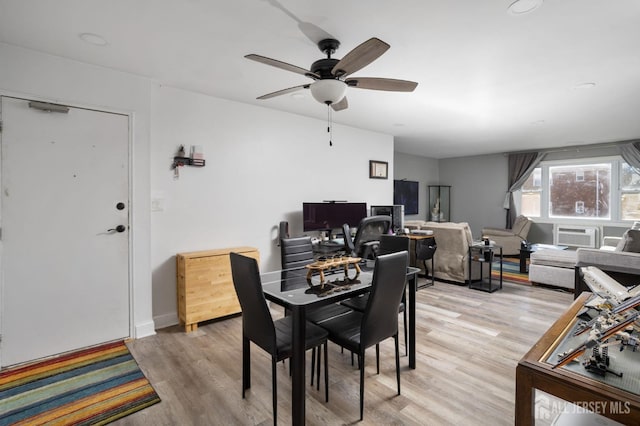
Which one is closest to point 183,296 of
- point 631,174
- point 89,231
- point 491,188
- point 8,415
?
point 89,231

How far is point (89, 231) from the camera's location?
2826mm

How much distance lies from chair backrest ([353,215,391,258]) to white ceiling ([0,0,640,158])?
150 centimetres

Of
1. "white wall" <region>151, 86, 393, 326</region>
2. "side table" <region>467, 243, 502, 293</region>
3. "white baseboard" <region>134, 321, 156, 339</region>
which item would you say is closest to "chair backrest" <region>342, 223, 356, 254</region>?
"white wall" <region>151, 86, 393, 326</region>

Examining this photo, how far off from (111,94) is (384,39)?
2.49m

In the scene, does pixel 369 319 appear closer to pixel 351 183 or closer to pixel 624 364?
pixel 624 364

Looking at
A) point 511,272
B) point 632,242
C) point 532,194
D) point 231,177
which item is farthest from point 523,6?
point 532,194

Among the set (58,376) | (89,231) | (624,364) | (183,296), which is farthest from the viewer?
(183,296)

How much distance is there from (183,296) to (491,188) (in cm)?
788

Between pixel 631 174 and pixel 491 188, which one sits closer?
pixel 631 174

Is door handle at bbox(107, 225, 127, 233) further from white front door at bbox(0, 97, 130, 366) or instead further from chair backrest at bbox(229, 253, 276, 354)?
chair backrest at bbox(229, 253, 276, 354)

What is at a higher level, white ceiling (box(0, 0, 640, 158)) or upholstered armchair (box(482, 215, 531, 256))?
white ceiling (box(0, 0, 640, 158))

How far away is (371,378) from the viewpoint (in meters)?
2.34

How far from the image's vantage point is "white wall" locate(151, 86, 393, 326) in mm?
3328

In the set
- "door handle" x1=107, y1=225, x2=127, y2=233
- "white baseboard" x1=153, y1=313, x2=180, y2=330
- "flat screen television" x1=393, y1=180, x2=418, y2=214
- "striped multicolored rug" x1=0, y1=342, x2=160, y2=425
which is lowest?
"striped multicolored rug" x1=0, y1=342, x2=160, y2=425
